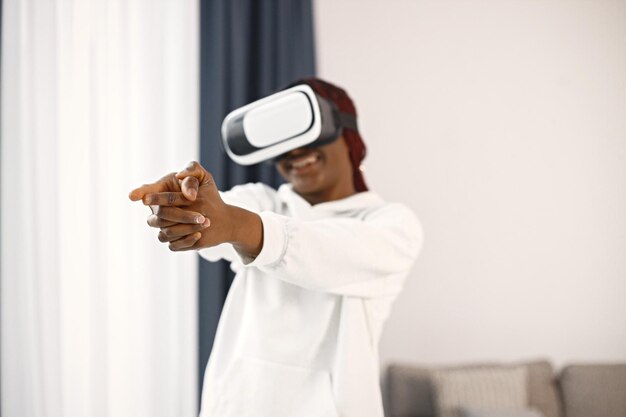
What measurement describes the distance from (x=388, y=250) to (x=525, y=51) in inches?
60.1

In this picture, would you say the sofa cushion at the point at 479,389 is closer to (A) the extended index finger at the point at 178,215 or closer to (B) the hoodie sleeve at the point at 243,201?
(B) the hoodie sleeve at the point at 243,201

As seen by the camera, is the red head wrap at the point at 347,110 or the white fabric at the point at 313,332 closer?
the white fabric at the point at 313,332

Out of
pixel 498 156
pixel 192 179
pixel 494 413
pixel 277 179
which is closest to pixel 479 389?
pixel 494 413

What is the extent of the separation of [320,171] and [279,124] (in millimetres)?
182

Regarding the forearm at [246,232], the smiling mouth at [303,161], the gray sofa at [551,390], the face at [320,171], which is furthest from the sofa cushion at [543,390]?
the forearm at [246,232]

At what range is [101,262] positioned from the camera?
62.7 inches

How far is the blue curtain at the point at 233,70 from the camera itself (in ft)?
6.12

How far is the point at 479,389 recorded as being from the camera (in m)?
2.07

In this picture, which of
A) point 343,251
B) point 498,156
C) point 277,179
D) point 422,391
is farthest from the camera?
point 498,156

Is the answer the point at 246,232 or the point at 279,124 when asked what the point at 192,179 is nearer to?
the point at 246,232

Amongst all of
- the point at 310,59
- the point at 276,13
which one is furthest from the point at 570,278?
the point at 276,13

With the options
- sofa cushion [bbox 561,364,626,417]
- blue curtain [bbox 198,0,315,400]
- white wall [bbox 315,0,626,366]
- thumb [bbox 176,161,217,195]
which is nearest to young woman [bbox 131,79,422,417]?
thumb [bbox 176,161,217,195]

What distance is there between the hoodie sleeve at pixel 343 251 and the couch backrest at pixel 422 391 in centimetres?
101

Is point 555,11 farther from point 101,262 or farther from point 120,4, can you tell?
point 101,262
